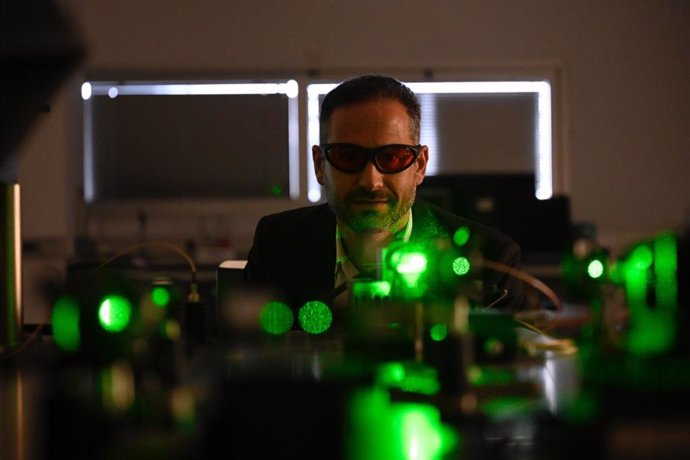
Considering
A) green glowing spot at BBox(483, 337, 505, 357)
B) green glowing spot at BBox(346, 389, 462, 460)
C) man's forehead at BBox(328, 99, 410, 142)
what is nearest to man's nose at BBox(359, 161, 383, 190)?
man's forehead at BBox(328, 99, 410, 142)

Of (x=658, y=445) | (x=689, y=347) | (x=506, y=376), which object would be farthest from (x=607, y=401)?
(x=689, y=347)

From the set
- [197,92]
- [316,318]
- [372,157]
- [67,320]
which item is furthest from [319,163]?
[197,92]

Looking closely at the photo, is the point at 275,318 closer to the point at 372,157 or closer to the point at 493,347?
the point at 493,347

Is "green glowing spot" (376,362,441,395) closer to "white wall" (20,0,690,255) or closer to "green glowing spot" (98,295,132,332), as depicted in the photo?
"green glowing spot" (98,295,132,332)

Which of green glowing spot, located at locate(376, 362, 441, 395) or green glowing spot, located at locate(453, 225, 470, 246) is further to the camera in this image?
green glowing spot, located at locate(453, 225, 470, 246)

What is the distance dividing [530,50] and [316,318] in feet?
12.1

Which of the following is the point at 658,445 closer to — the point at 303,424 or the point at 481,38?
the point at 303,424

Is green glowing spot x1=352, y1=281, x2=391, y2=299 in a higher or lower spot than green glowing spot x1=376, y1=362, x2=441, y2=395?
higher

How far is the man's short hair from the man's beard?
170 mm

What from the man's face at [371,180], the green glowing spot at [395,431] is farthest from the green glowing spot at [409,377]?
the man's face at [371,180]

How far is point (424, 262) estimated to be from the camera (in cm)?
101

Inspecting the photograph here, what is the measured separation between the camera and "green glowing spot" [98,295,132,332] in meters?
0.75

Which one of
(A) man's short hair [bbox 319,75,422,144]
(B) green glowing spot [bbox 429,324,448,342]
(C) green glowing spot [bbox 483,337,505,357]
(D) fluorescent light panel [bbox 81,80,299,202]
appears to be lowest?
(C) green glowing spot [bbox 483,337,505,357]

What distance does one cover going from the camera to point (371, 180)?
5.55 ft
